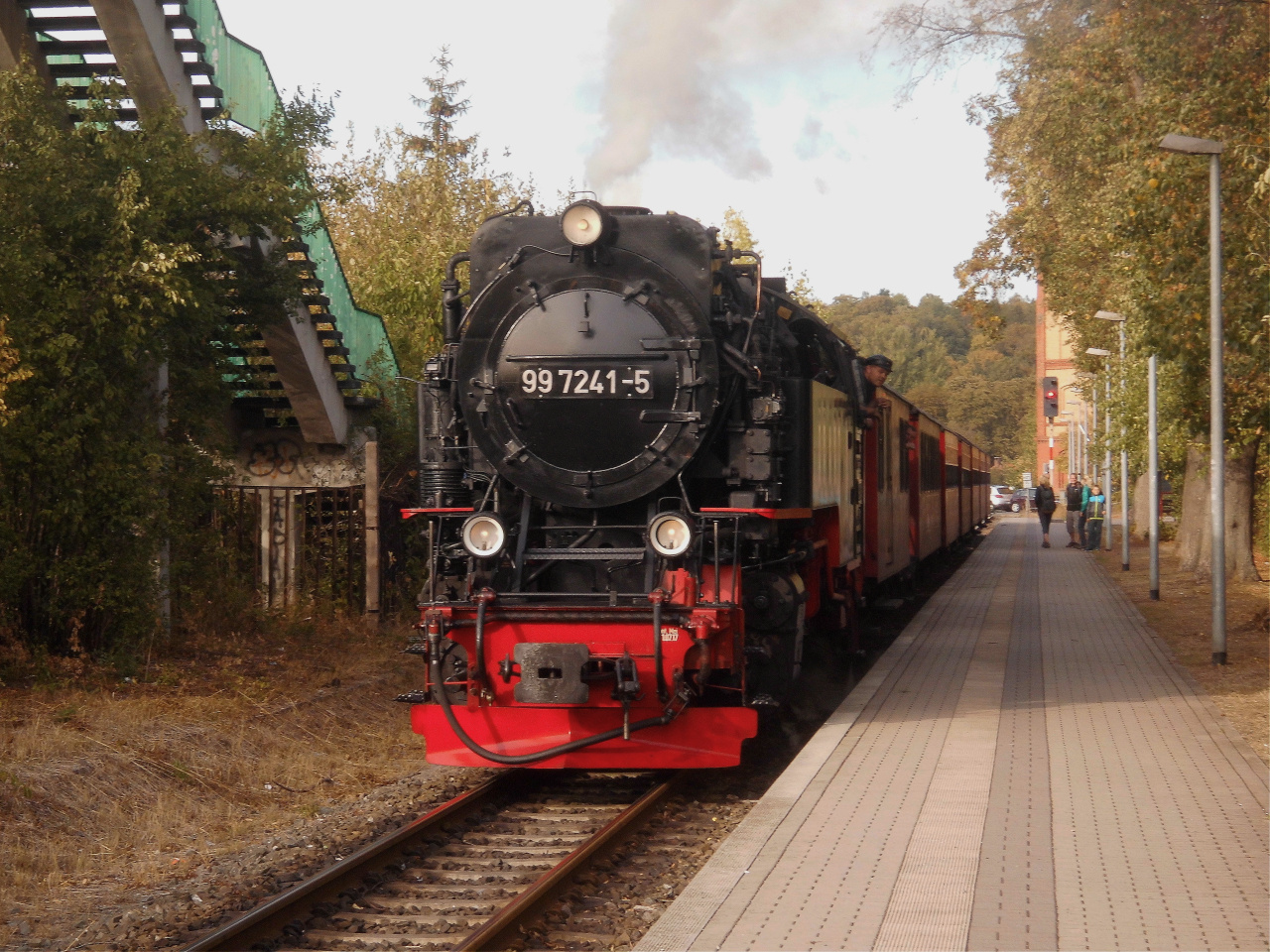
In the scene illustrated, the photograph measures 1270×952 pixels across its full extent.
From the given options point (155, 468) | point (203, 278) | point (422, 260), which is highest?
point (422, 260)

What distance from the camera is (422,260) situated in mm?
19688

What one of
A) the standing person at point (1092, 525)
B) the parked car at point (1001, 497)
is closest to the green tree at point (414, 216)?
the standing person at point (1092, 525)

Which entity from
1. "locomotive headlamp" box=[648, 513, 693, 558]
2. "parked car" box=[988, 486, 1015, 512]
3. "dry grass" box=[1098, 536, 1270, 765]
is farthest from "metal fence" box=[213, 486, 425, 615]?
"parked car" box=[988, 486, 1015, 512]

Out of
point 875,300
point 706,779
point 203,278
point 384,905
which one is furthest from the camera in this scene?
point 875,300

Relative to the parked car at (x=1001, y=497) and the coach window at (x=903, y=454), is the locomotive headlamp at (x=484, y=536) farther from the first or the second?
the parked car at (x=1001, y=497)

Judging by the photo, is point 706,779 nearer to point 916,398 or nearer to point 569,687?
point 569,687

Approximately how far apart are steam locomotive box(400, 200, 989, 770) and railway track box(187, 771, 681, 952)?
38cm

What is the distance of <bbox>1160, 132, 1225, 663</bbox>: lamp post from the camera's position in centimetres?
1226

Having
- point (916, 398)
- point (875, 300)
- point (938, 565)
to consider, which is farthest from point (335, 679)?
point (875, 300)

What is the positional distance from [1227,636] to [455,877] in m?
11.3

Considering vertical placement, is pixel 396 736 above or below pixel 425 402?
below

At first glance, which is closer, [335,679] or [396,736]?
[396,736]

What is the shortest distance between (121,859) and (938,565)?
21.3 meters

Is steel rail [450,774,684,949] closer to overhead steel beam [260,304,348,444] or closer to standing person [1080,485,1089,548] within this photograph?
overhead steel beam [260,304,348,444]
